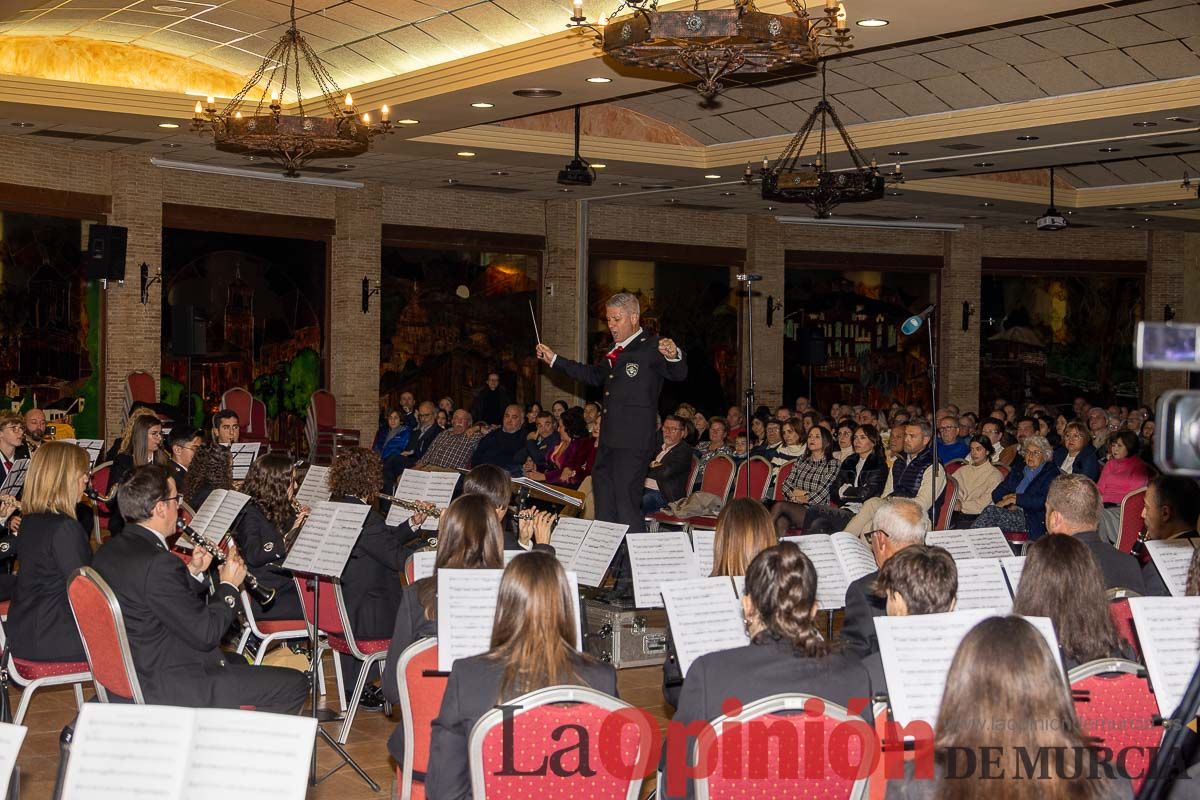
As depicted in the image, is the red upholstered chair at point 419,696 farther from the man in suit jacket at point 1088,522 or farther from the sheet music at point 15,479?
the sheet music at point 15,479

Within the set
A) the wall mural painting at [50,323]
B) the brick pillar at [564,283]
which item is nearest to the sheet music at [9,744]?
the wall mural painting at [50,323]

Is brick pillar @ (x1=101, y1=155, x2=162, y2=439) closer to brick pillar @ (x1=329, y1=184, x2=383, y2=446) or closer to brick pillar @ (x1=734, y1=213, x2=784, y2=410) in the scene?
brick pillar @ (x1=329, y1=184, x2=383, y2=446)

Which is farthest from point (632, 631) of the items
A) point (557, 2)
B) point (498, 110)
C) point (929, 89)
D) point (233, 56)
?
point (233, 56)

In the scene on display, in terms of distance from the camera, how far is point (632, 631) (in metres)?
7.38

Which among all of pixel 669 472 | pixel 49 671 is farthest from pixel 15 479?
pixel 669 472

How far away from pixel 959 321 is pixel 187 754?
64.2 feet

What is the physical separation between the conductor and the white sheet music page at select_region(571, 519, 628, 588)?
1.54 metres

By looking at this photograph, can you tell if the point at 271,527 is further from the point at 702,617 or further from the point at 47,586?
the point at 702,617

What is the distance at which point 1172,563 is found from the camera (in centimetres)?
536

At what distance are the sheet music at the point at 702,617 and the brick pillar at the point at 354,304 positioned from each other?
1328 cm

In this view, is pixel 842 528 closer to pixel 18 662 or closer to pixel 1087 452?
pixel 1087 452

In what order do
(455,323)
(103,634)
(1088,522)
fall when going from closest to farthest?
(103,634), (1088,522), (455,323)

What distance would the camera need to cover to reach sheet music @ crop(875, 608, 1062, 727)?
332cm

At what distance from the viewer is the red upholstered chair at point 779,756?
3.00 metres
